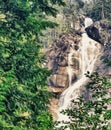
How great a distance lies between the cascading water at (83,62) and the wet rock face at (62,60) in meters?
0.60

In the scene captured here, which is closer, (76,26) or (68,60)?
(68,60)

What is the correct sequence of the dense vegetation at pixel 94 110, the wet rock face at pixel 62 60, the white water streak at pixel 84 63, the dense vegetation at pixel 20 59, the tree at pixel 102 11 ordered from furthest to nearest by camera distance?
1. the tree at pixel 102 11
2. the wet rock face at pixel 62 60
3. the white water streak at pixel 84 63
4. the dense vegetation at pixel 20 59
5. the dense vegetation at pixel 94 110

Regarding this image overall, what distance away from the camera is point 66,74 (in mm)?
47094

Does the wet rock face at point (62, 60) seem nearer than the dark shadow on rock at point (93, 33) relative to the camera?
Yes

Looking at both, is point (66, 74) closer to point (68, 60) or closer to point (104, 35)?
point (68, 60)

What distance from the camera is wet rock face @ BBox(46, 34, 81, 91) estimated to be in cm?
4684

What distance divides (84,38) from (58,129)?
48489 millimetres

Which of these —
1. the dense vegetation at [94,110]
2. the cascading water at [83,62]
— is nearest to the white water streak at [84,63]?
the cascading water at [83,62]

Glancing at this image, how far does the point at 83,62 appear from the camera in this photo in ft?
164

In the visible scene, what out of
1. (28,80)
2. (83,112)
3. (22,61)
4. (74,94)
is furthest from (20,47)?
(74,94)

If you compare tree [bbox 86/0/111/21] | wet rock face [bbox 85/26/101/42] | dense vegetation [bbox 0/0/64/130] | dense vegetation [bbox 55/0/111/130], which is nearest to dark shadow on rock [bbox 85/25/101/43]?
wet rock face [bbox 85/26/101/42]

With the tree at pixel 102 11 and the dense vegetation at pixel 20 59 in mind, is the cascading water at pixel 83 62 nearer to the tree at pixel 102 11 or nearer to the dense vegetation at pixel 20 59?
the tree at pixel 102 11

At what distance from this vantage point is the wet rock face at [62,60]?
46.8 metres

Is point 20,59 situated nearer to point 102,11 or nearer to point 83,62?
point 83,62
